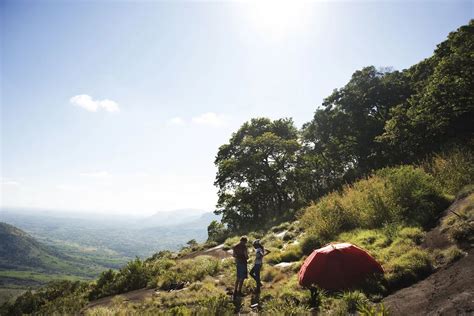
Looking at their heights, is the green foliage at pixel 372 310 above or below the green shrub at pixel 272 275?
above

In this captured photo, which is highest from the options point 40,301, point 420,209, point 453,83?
point 453,83

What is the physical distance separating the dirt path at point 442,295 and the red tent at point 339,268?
1212 mm

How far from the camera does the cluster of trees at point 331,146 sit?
2520cm

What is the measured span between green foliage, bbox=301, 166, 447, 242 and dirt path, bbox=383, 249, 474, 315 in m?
3.60

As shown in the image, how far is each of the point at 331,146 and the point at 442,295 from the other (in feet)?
97.1

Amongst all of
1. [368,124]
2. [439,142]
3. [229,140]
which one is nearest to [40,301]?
[229,140]

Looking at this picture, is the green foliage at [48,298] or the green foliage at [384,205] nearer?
the green foliage at [384,205]

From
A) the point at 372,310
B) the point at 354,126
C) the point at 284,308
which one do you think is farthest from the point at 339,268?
the point at 354,126

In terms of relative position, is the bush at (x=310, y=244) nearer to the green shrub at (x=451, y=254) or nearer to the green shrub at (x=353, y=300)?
the green shrub at (x=451, y=254)

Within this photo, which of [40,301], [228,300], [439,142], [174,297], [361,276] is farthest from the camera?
[439,142]

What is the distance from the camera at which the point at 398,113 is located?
23.7m

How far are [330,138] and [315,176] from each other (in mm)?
5693

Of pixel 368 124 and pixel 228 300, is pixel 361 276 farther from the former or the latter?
pixel 368 124

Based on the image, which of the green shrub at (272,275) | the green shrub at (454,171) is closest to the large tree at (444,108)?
the green shrub at (454,171)
